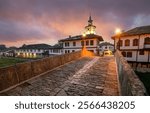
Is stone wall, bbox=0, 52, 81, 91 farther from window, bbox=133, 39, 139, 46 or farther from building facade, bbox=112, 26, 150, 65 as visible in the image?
window, bbox=133, 39, 139, 46

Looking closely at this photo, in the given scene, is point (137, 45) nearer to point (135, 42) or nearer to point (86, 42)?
point (135, 42)

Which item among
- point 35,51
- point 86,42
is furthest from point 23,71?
point 35,51

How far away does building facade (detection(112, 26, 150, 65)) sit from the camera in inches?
995

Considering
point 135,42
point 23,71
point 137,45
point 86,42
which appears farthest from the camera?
point 86,42

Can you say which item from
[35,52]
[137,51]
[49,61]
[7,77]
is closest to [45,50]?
[35,52]

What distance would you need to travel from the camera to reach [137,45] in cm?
2653

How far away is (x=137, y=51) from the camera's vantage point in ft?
88.2

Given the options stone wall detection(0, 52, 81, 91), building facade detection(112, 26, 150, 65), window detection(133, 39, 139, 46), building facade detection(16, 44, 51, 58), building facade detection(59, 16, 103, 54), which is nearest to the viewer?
stone wall detection(0, 52, 81, 91)

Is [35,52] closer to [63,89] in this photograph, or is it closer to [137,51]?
Result: [137,51]

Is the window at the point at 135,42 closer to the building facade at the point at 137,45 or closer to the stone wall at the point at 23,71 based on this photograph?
the building facade at the point at 137,45

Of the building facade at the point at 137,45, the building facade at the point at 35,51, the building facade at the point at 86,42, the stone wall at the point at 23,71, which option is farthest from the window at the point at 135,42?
the building facade at the point at 35,51

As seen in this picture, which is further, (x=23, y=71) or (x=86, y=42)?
(x=86, y=42)

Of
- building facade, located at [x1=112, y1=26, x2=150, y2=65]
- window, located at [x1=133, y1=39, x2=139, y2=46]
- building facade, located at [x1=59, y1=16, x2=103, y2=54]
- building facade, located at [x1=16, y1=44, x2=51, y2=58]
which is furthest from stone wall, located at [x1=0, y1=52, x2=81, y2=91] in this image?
building facade, located at [x1=16, y1=44, x2=51, y2=58]

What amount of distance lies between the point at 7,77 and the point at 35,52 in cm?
5752
